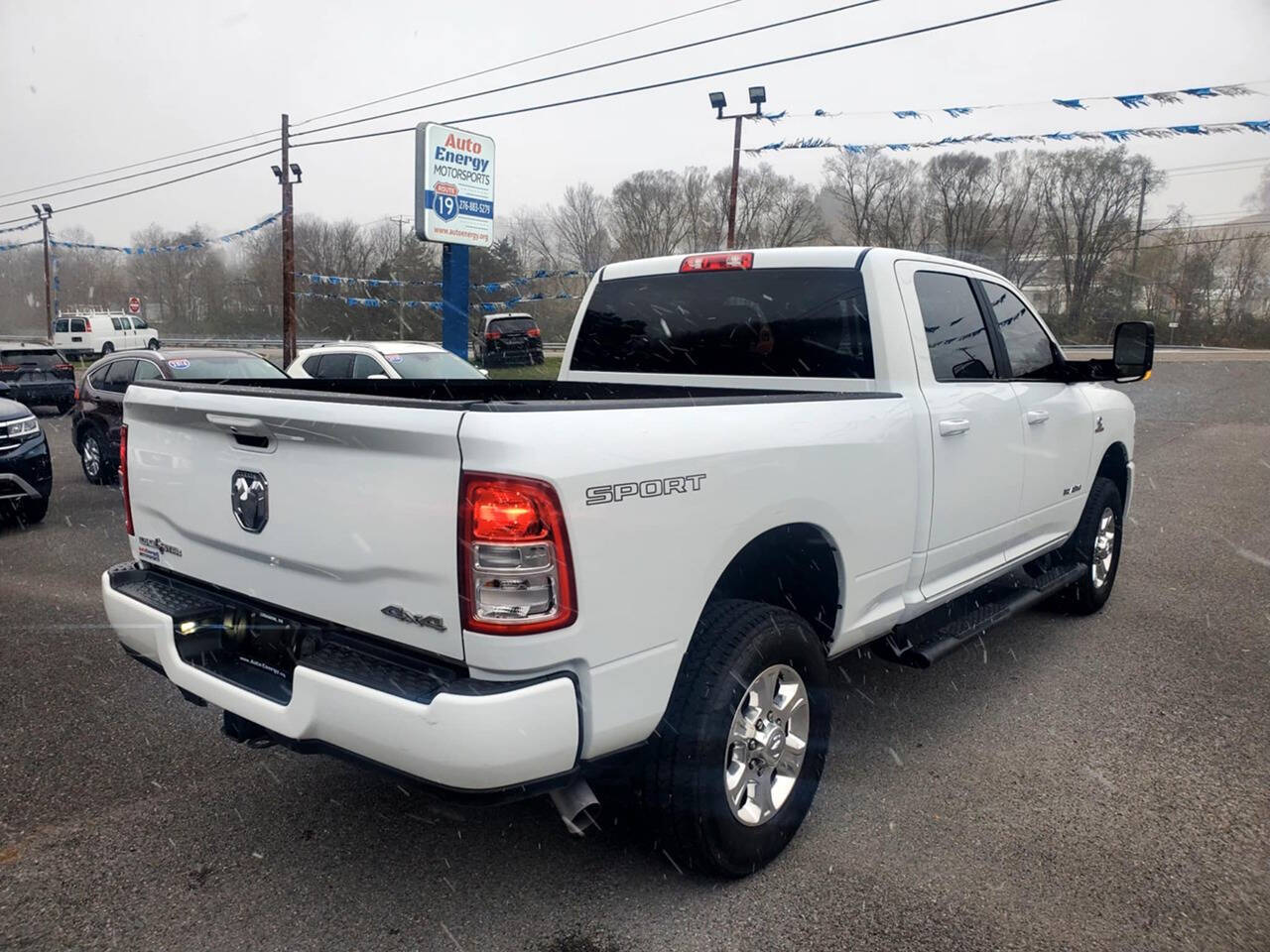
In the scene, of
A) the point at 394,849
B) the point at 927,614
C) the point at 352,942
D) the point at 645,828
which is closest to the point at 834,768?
the point at 927,614

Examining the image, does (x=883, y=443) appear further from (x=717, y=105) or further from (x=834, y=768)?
(x=717, y=105)

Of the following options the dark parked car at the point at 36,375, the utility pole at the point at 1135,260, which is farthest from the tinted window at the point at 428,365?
the utility pole at the point at 1135,260

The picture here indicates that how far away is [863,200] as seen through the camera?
118ft

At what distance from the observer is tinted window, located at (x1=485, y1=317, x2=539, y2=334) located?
26250mm

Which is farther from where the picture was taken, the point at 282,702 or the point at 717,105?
the point at 717,105

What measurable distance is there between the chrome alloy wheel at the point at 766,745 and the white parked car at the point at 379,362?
9.45 metres

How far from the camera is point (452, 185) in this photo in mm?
17188

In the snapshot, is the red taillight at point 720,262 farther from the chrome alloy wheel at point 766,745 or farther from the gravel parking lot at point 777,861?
the gravel parking lot at point 777,861

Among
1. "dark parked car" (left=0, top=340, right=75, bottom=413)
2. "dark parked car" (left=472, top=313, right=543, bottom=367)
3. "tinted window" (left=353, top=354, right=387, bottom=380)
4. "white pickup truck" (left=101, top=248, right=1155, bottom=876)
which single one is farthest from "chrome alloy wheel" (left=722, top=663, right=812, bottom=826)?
"dark parked car" (left=472, top=313, right=543, bottom=367)

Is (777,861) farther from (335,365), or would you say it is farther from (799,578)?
(335,365)

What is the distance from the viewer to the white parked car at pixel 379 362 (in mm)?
11867

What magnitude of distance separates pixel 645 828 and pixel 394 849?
2.97 feet

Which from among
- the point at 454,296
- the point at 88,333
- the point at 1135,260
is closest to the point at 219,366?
the point at 454,296

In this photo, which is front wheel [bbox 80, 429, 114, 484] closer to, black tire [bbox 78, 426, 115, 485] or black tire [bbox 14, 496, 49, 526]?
black tire [bbox 78, 426, 115, 485]
